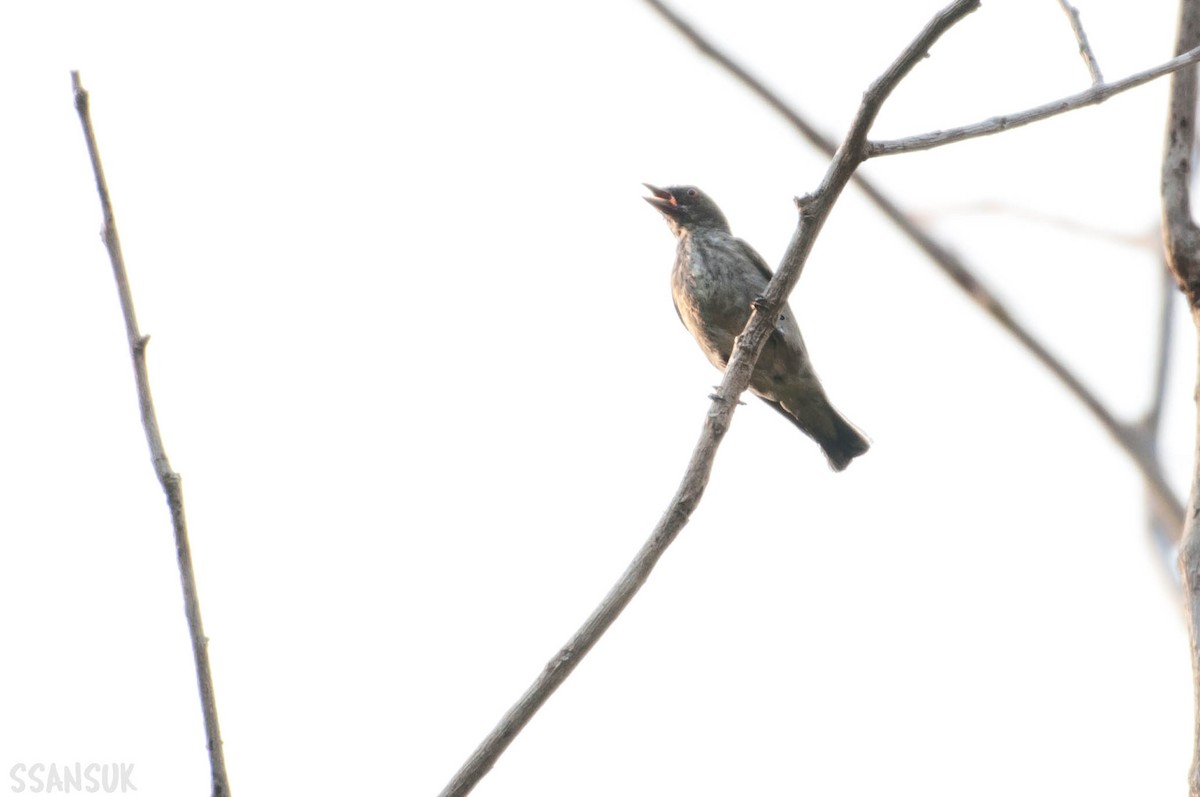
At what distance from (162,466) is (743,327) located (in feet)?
19.5

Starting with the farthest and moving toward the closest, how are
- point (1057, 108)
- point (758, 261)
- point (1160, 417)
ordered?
point (758, 261), point (1160, 417), point (1057, 108)

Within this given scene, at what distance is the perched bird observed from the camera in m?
8.31

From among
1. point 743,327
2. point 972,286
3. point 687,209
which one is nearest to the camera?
point 972,286

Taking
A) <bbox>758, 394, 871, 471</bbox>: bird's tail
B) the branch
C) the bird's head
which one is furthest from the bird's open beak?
the branch

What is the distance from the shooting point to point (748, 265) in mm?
8633

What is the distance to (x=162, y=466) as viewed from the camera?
2824 mm

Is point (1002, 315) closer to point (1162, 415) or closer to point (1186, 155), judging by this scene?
point (1162, 415)

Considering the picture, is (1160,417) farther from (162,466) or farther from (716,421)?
(162,466)

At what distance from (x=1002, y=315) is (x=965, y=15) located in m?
2.43

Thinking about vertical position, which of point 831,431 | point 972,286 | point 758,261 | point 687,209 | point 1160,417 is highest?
point 687,209

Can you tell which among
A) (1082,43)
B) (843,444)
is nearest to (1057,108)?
(1082,43)

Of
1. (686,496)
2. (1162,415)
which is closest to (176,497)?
(686,496)

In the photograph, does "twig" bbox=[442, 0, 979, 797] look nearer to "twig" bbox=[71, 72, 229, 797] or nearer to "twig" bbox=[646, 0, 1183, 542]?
"twig" bbox=[71, 72, 229, 797]

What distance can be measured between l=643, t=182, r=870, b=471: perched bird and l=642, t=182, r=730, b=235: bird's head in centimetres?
16
